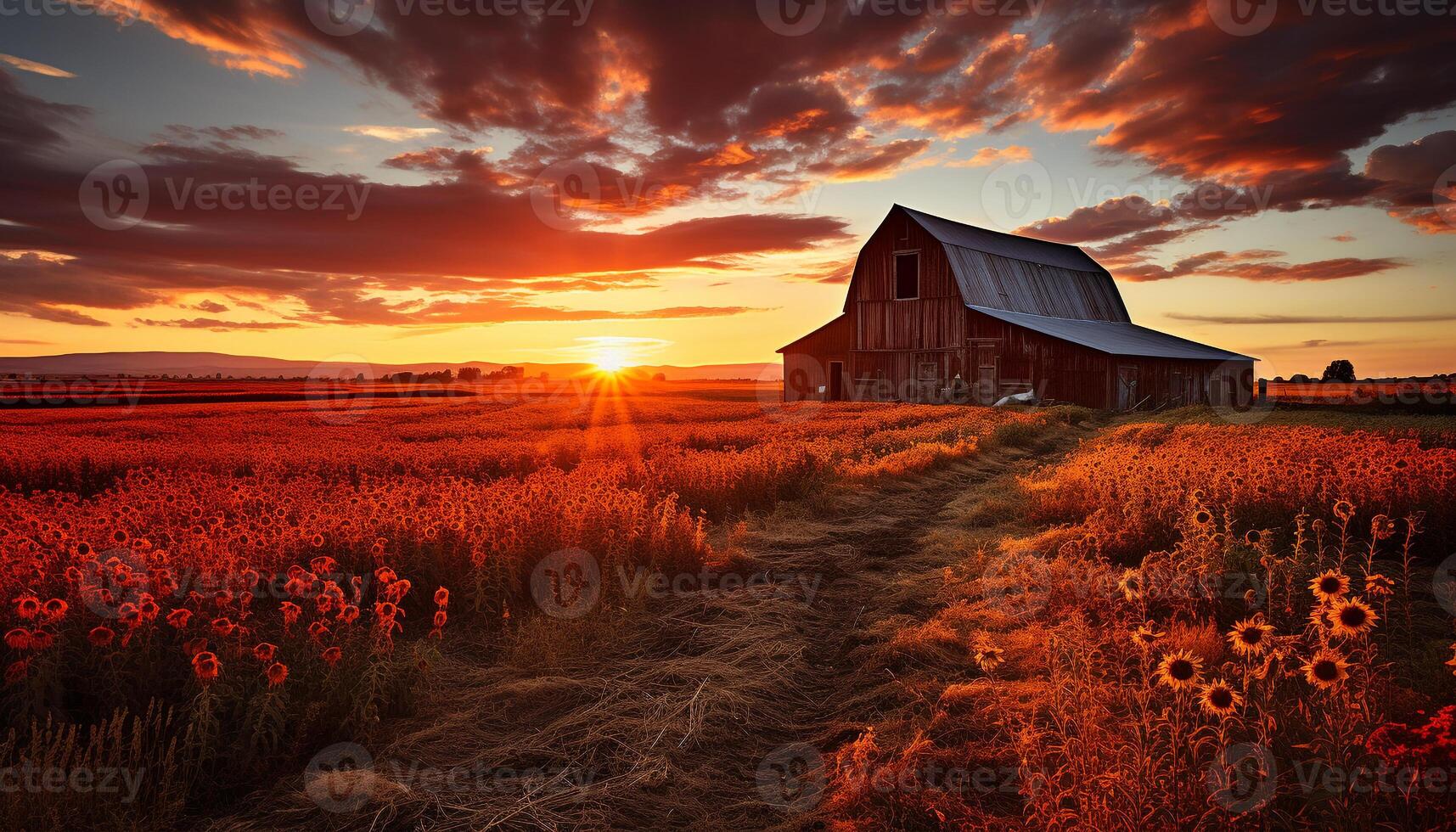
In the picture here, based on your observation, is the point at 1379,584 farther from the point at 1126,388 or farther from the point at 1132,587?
the point at 1126,388

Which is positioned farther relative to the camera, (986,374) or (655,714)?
(986,374)

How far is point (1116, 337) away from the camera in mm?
40062

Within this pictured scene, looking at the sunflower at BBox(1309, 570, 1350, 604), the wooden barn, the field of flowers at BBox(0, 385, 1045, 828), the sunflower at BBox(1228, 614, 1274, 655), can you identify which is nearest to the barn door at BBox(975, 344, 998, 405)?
the wooden barn

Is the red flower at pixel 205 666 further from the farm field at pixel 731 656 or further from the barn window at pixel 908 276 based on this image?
the barn window at pixel 908 276

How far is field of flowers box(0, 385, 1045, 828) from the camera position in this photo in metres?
3.78

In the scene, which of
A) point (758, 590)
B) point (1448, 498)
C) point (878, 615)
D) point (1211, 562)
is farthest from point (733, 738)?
point (1448, 498)

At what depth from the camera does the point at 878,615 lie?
641cm

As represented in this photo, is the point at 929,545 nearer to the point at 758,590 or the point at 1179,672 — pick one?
the point at 758,590

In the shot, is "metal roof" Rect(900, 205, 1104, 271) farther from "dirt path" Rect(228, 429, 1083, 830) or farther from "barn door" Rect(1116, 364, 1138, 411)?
"dirt path" Rect(228, 429, 1083, 830)

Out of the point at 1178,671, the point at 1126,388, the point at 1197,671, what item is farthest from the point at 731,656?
the point at 1126,388

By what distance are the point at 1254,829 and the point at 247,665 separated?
5.29m

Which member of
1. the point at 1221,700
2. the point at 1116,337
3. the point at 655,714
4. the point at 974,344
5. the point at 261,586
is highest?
the point at 1116,337

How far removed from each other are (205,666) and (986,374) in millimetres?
35656

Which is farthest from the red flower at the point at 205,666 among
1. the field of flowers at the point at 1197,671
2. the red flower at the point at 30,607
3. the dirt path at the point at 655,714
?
the field of flowers at the point at 1197,671
